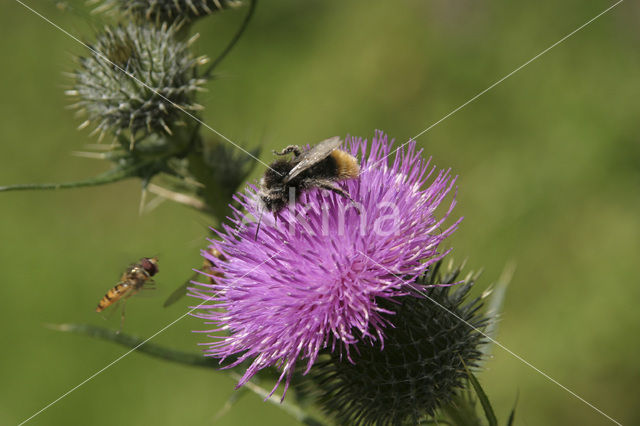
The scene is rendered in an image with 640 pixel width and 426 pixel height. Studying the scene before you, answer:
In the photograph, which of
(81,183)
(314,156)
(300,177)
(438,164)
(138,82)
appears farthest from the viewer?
(438,164)

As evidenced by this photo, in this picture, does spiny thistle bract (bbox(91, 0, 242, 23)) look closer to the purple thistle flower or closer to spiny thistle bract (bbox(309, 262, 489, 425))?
the purple thistle flower

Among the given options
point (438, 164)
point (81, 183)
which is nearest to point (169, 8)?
point (81, 183)

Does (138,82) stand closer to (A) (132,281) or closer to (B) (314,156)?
(A) (132,281)

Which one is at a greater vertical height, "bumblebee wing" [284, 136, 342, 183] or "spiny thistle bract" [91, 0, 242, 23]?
"spiny thistle bract" [91, 0, 242, 23]

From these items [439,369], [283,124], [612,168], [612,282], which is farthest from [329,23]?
[439,369]

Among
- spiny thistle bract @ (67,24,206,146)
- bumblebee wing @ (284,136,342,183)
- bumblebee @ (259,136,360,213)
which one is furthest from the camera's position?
spiny thistle bract @ (67,24,206,146)

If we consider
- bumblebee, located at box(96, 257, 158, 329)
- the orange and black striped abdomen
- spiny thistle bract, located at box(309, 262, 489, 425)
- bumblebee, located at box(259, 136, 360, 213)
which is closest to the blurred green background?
bumblebee, located at box(96, 257, 158, 329)

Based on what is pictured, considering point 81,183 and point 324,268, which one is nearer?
point 324,268

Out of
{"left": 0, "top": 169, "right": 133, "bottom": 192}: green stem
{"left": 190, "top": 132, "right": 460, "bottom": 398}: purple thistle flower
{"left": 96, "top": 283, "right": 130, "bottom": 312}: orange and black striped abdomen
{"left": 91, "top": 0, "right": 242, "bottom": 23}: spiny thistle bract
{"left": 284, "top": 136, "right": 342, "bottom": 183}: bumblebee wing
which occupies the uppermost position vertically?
{"left": 91, "top": 0, "right": 242, "bottom": 23}: spiny thistle bract

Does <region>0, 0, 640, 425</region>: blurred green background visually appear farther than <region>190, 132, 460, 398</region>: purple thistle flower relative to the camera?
Yes
